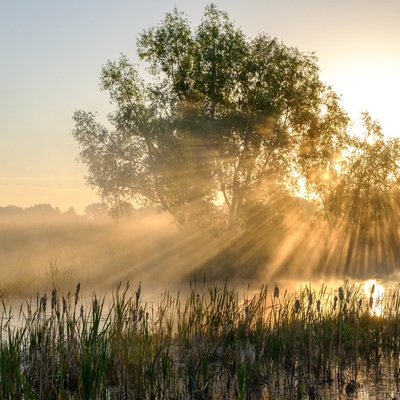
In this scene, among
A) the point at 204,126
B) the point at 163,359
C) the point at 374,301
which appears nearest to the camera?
the point at 163,359

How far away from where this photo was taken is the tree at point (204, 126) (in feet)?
123

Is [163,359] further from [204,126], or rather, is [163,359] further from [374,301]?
[204,126]

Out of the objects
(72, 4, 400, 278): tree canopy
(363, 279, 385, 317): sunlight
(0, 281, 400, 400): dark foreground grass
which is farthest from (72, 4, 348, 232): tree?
(0, 281, 400, 400): dark foreground grass

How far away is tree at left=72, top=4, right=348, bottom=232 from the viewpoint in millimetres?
37625

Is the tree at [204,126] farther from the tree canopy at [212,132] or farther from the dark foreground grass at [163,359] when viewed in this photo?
the dark foreground grass at [163,359]

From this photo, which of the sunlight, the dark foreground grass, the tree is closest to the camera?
the dark foreground grass

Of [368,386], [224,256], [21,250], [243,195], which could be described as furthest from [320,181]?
[368,386]

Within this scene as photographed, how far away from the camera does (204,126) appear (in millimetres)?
36406

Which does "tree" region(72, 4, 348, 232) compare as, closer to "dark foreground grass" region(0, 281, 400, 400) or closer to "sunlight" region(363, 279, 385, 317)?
"sunlight" region(363, 279, 385, 317)

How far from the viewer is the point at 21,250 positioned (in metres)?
31.0

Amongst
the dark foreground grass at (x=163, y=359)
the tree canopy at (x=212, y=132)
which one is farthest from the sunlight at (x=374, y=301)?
the tree canopy at (x=212, y=132)

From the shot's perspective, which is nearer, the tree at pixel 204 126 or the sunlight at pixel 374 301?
the sunlight at pixel 374 301

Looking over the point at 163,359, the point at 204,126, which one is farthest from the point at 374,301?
the point at 204,126

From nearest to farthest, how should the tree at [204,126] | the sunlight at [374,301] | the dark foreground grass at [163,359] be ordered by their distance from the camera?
the dark foreground grass at [163,359] → the sunlight at [374,301] → the tree at [204,126]
